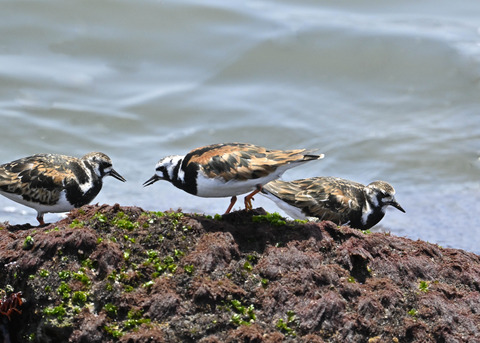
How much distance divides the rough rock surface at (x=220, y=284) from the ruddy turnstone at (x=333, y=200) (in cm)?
168

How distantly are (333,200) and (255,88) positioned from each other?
458cm

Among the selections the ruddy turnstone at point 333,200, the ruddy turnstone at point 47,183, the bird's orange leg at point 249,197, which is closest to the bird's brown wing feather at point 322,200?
the ruddy turnstone at point 333,200

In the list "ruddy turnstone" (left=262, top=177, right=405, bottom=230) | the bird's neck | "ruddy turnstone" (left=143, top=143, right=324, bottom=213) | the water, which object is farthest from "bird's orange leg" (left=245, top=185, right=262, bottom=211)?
the water

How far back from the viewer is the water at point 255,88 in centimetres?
855

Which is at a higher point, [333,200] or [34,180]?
[34,180]

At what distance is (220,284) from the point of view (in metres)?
3.53

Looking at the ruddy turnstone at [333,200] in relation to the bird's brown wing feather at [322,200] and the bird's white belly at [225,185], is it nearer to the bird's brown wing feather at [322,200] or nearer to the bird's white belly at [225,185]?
the bird's brown wing feather at [322,200]

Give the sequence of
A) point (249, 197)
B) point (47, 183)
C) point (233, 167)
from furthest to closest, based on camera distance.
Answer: point (47, 183)
point (249, 197)
point (233, 167)

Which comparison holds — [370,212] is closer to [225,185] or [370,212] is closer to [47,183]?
[225,185]

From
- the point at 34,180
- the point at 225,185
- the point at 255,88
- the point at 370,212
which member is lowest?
the point at 370,212

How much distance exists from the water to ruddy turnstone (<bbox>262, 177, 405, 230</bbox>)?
4.54 ft

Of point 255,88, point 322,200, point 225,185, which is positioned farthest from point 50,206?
point 255,88

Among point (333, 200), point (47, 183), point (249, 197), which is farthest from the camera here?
point (333, 200)

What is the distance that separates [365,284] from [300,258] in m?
0.38
